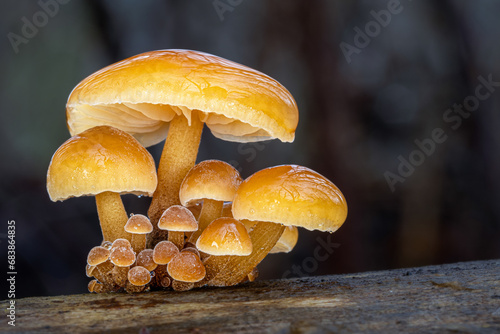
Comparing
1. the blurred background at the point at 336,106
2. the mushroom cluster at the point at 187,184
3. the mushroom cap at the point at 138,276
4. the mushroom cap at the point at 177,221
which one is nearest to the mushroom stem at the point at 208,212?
the mushroom cluster at the point at 187,184

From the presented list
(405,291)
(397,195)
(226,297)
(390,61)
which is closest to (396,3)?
(390,61)

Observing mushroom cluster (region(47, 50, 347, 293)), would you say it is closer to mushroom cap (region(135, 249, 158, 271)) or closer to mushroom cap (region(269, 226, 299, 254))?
mushroom cap (region(135, 249, 158, 271))

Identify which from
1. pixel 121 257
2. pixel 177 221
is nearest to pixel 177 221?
pixel 177 221

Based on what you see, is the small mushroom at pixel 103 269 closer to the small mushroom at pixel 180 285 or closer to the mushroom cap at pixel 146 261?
the mushroom cap at pixel 146 261

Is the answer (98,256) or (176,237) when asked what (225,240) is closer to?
(176,237)

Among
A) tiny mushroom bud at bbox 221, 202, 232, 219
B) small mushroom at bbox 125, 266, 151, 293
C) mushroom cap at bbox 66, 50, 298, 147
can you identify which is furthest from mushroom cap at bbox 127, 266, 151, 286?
mushroom cap at bbox 66, 50, 298, 147

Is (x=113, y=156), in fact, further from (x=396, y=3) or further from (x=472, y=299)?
(x=396, y=3)
